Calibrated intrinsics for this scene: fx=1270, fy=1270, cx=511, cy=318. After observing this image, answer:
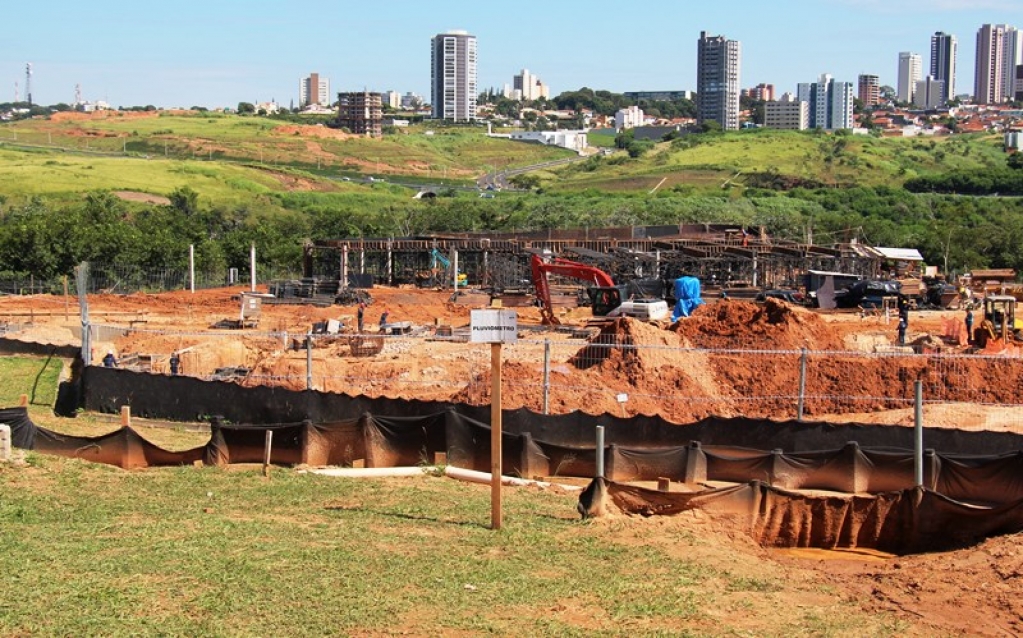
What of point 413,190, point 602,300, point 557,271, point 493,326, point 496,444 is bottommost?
point 602,300

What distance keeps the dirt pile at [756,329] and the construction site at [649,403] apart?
0.06 metres

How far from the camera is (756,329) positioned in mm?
29469

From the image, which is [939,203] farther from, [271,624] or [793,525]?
[271,624]

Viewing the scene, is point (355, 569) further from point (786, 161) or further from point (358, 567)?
point (786, 161)

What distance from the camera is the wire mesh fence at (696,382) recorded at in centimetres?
2347

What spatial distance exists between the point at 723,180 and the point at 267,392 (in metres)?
108

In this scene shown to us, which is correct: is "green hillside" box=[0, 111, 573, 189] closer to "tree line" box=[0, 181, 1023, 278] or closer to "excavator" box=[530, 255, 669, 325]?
"tree line" box=[0, 181, 1023, 278]

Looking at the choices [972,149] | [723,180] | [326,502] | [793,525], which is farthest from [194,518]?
[972,149]

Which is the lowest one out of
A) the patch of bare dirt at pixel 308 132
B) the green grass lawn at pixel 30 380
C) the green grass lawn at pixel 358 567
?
the green grass lawn at pixel 30 380

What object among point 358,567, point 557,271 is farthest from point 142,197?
point 358,567

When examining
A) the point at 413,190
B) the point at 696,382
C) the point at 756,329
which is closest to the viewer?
the point at 696,382

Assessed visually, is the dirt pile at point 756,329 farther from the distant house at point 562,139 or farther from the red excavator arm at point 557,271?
the distant house at point 562,139

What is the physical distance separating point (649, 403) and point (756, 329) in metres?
6.14

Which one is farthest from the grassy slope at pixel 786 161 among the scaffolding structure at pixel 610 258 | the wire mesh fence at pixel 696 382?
the wire mesh fence at pixel 696 382
